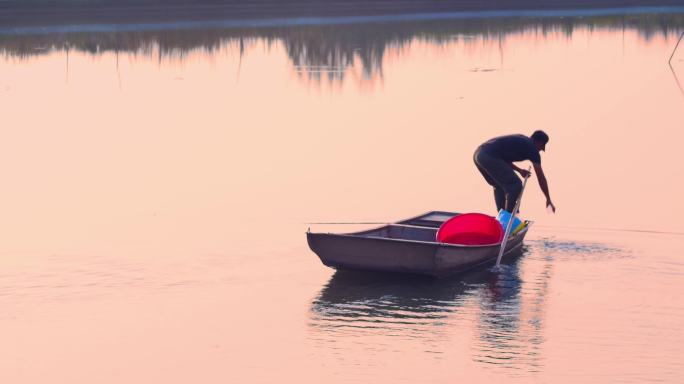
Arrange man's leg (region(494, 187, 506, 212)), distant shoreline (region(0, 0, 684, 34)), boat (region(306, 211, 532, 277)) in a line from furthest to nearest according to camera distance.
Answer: distant shoreline (region(0, 0, 684, 34)), man's leg (region(494, 187, 506, 212)), boat (region(306, 211, 532, 277))

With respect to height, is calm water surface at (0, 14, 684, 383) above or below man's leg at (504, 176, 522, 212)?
below

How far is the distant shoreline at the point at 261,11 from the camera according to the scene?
58.7m

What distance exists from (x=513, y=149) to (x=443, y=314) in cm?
318

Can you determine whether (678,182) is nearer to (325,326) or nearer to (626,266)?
(626,266)

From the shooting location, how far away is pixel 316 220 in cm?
1788

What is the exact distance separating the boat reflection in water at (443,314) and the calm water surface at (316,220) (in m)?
0.04

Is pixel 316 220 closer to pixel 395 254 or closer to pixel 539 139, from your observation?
pixel 539 139

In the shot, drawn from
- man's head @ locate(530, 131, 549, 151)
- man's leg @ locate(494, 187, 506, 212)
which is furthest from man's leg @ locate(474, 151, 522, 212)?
man's head @ locate(530, 131, 549, 151)

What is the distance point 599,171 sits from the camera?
21.8 metres

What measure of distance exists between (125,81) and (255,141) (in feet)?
39.1

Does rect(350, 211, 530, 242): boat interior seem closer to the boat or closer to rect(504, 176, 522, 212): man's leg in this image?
rect(504, 176, 522, 212): man's leg

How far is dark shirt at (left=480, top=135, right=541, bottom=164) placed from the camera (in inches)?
625

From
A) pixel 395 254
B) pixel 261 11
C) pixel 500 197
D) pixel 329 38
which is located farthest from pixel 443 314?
pixel 261 11

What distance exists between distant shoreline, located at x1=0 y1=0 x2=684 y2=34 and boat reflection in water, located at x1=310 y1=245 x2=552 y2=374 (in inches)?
1658
